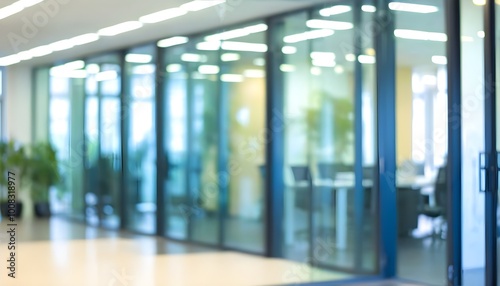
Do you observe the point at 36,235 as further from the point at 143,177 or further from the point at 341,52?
the point at 341,52

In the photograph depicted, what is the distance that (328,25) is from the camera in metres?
8.16

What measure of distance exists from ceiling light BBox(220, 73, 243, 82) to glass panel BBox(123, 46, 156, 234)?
1159 mm

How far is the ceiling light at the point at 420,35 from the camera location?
25.7ft

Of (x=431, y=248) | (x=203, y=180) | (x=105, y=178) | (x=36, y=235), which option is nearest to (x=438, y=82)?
(x=431, y=248)

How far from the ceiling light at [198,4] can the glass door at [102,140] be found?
0.87 m

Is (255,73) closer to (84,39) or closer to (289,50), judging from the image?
(289,50)

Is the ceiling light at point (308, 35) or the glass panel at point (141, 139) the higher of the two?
the ceiling light at point (308, 35)

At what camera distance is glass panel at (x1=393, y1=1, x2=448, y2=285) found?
26.1 ft

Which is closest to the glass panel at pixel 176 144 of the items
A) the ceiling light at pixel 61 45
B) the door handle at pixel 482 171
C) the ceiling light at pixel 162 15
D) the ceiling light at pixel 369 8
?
the ceiling light at pixel 162 15

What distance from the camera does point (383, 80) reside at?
832 centimetres

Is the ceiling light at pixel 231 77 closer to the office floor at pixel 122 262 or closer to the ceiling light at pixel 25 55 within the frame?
the office floor at pixel 122 262

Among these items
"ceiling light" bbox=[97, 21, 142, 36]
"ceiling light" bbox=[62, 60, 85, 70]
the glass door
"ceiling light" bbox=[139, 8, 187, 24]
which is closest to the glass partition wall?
"ceiling light" bbox=[139, 8, 187, 24]

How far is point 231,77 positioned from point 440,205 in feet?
A: 7.62

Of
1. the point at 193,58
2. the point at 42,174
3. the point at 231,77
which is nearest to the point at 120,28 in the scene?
the point at 193,58
